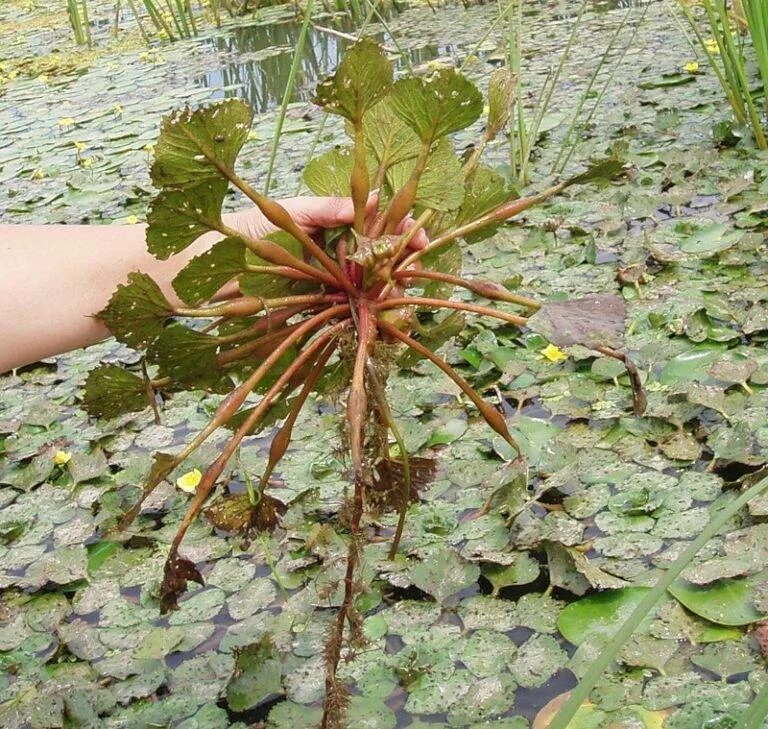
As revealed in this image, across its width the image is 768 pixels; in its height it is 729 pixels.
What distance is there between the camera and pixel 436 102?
2.61ft

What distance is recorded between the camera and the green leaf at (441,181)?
86cm

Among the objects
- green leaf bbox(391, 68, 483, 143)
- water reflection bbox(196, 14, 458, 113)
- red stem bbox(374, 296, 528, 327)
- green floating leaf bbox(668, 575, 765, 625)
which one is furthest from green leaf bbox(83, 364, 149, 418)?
water reflection bbox(196, 14, 458, 113)

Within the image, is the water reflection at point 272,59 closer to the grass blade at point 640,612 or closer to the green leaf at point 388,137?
the green leaf at point 388,137

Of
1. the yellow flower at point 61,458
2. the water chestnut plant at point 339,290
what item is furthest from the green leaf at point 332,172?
the yellow flower at point 61,458

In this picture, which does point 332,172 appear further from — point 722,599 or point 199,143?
point 722,599

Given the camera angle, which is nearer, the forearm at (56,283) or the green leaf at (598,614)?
the green leaf at (598,614)

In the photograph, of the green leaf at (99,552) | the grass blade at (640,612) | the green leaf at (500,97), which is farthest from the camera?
the green leaf at (99,552)

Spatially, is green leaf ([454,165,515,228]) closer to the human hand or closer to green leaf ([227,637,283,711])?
the human hand

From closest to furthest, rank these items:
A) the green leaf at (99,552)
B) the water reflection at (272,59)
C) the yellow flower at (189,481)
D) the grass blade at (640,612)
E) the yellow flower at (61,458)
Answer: the grass blade at (640,612) → the green leaf at (99,552) → the yellow flower at (189,481) → the yellow flower at (61,458) → the water reflection at (272,59)

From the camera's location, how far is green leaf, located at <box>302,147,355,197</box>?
963mm

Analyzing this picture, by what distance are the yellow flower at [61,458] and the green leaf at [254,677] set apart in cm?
59

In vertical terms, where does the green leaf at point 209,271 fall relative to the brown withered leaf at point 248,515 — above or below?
above

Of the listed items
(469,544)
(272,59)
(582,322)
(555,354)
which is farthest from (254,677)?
(272,59)

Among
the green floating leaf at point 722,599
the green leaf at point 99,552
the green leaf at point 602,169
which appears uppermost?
the green leaf at point 602,169
